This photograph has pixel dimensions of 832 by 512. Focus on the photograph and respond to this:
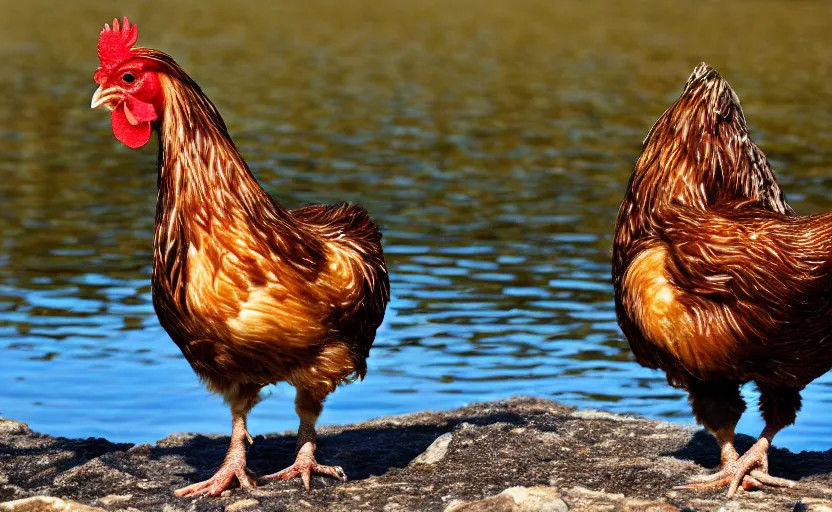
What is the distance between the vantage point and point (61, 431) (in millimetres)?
9797

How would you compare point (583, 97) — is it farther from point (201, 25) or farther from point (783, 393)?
point (783, 393)

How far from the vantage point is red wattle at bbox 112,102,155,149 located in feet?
23.9

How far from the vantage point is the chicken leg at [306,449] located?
7.72 metres

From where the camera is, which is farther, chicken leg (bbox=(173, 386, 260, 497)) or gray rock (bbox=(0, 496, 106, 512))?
chicken leg (bbox=(173, 386, 260, 497))

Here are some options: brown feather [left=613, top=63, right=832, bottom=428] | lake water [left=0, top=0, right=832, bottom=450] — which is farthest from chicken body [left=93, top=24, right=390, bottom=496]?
lake water [left=0, top=0, right=832, bottom=450]

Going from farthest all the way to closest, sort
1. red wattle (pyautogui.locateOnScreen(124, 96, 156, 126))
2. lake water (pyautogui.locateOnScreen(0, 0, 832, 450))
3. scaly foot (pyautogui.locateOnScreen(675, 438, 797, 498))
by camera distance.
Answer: lake water (pyautogui.locateOnScreen(0, 0, 832, 450))
scaly foot (pyautogui.locateOnScreen(675, 438, 797, 498))
red wattle (pyautogui.locateOnScreen(124, 96, 156, 126))

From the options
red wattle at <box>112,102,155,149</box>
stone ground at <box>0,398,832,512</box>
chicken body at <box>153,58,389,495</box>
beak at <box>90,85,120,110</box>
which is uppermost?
beak at <box>90,85,120,110</box>

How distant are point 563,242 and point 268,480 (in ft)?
25.9

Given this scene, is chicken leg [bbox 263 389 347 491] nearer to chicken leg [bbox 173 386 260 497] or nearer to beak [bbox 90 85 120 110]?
chicken leg [bbox 173 386 260 497]

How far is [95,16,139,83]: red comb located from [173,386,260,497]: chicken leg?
1860 mm

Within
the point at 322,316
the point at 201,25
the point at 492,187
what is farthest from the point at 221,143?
the point at 201,25

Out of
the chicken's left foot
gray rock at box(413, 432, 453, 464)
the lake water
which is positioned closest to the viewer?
the chicken's left foot

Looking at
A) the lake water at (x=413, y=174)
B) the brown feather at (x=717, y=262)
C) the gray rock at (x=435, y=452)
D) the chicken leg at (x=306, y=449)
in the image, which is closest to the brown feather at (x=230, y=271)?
the chicken leg at (x=306, y=449)

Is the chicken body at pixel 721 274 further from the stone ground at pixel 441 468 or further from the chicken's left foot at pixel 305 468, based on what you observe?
the chicken's left foot at pixel 305 468
